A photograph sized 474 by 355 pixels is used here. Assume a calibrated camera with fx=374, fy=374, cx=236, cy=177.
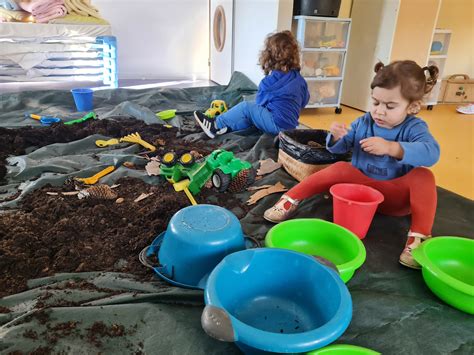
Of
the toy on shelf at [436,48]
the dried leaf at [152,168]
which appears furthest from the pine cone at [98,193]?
the toy on shelf at [436,48]

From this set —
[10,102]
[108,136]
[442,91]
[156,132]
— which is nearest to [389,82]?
[156,132]

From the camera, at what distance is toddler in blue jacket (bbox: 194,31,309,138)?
1919 millimetres

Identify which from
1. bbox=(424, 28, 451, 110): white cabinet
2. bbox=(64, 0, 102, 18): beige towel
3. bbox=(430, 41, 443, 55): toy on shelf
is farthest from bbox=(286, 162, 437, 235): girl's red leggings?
bbox=(64, 0, 102, 18): beige towel

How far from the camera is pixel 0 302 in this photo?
79 cm

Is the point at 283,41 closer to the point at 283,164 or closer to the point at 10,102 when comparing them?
the point at 283,164

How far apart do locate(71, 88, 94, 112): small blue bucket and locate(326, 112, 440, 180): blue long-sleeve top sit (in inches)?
67.5

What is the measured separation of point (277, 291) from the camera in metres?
0.82

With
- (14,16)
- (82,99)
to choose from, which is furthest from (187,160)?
(14,16)

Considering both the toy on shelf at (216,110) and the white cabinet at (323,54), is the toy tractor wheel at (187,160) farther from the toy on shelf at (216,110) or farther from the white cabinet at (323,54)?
the white cabinet at (323,54)

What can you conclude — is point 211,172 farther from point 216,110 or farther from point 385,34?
point 385,34

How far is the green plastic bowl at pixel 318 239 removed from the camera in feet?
3.09

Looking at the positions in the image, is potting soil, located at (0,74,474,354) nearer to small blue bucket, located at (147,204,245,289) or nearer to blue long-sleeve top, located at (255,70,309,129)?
small blue bucket, located at (147,204,245,289)

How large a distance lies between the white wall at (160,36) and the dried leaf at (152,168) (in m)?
2.75

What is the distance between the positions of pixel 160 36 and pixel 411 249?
11.9 ft
